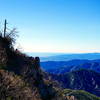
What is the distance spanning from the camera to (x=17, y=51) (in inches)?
1489

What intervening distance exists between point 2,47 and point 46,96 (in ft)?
28.5

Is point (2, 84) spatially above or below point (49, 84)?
above

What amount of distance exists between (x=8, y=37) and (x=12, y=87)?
21.4 meters

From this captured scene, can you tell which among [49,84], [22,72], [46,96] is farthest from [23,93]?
[49,84]

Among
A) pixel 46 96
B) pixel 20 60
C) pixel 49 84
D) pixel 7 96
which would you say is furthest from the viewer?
pixel 49 84

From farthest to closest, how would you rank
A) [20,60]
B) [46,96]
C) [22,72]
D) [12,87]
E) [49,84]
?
[49,84] → [20,60] → [46,96] → [22,72] → [12,87]

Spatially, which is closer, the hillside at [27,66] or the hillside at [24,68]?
the hillside at [24,68]

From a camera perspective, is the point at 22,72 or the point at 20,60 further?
the point at 20,60

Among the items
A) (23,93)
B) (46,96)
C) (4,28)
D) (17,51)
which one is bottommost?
(46,96)

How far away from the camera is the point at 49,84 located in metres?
38.8

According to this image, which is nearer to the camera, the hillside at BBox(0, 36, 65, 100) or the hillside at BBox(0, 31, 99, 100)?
the hillside at BBox(0, 31, 99, 100)

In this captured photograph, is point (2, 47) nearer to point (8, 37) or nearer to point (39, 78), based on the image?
point (8, 37)

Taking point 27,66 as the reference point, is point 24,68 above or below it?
below

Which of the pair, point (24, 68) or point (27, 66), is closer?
point (24, 68)
